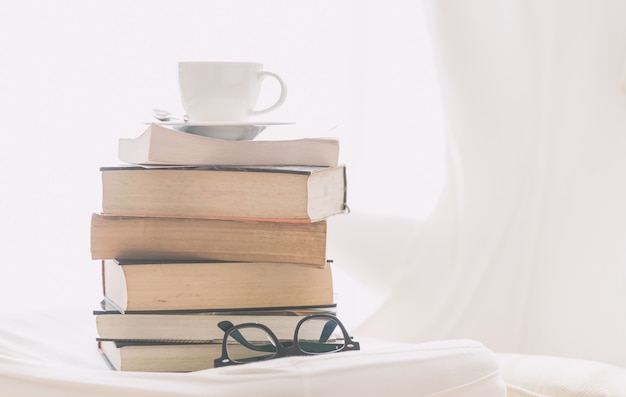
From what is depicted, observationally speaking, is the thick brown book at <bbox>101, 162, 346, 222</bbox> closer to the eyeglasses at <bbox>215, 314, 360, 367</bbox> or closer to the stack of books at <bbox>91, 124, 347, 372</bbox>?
the stack of books at <bbox>91, 124, 347, 372</bbox>

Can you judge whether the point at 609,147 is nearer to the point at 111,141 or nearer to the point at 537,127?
the point at 537,127

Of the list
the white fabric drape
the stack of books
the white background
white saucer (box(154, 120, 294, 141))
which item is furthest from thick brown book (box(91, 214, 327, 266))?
the white fabric drape

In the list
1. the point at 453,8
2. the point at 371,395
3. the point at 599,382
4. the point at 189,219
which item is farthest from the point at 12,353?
the point at 453,8

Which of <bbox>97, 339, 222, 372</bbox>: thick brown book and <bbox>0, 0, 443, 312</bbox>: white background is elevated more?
<bbox>0, 0, 443, 312</bbox>: white background

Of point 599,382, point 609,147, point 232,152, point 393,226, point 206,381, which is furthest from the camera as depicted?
point 393,226

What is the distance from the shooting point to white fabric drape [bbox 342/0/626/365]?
1.51 metres

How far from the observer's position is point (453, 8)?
1.53 m

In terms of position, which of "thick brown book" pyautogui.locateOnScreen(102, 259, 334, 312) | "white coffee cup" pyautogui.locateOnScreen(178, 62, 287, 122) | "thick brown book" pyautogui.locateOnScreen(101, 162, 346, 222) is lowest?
"thick brown book" pyautogui.locateOnScreen(102, 259, 334, 312)

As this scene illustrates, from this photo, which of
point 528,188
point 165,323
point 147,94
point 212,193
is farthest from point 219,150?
point 528,188

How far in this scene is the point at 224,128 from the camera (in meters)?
0.95

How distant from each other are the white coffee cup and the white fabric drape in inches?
25.6

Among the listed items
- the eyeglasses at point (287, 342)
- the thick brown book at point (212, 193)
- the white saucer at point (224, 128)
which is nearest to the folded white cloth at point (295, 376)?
the eyeglasses at point (287, 342)

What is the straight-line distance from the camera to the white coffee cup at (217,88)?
3.22 feet

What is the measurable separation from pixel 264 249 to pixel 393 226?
77 centimetres
